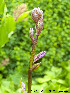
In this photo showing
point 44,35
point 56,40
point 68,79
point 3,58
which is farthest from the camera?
point 56,40

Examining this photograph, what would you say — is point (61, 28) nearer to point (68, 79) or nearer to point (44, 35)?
point (44, 35)

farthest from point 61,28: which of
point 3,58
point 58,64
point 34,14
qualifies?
point 34,14

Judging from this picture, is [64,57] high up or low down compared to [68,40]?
down

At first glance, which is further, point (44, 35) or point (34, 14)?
point (44, 35)

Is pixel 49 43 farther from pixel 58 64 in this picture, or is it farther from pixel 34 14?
pixel 34 14

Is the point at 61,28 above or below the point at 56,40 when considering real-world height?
above

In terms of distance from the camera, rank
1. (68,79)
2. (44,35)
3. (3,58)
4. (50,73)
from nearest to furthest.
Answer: (68,79), (50,73), (3,58), (44,35)

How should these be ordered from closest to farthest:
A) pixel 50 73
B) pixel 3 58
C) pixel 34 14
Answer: pixel 34 14 < pixel 50 73 < pixel 3 58

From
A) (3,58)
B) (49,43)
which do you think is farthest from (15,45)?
(49,43)

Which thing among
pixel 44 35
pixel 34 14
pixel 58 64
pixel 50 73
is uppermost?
pixel 44 35
